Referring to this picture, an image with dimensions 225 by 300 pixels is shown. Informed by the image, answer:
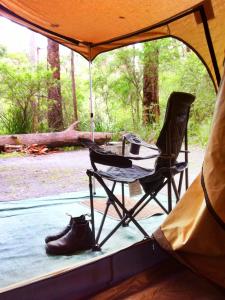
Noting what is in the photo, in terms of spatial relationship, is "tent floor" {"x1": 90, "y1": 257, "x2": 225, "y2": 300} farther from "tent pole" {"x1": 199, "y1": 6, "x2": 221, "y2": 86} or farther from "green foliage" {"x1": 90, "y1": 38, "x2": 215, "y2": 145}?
"green foliage" {"x1": 90, "y1": 38, "x2": 215, "y2": 145}

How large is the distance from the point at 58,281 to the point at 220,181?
744 millimetres

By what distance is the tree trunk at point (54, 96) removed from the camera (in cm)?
790

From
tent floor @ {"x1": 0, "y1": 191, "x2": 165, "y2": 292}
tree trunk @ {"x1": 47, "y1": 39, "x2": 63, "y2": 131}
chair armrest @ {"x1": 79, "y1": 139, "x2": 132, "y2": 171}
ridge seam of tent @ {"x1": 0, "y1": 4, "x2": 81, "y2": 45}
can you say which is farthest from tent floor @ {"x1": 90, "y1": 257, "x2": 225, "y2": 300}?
tree trunk @ {"x1": 47, "y1": 39, "x2": 63, "y2": 131}

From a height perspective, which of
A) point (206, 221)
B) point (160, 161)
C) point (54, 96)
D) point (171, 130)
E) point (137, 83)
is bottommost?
point (206, 221)

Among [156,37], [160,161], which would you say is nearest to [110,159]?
[160,161]

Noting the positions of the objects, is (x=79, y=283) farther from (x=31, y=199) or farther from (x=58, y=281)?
(x=31, y=199)

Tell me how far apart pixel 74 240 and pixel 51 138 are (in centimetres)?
480

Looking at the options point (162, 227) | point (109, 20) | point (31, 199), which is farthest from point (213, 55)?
point (31, 199)

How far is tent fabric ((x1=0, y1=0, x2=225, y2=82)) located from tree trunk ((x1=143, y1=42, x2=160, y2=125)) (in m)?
4.57

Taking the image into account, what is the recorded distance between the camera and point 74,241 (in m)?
2.20

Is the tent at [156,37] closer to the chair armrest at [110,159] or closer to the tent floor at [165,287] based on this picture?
the tent floor at [165,287]

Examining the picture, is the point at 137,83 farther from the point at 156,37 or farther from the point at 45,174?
the point at 156,37

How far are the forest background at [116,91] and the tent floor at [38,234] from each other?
403cm

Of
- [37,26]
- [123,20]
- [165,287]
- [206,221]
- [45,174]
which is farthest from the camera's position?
[45,174]
